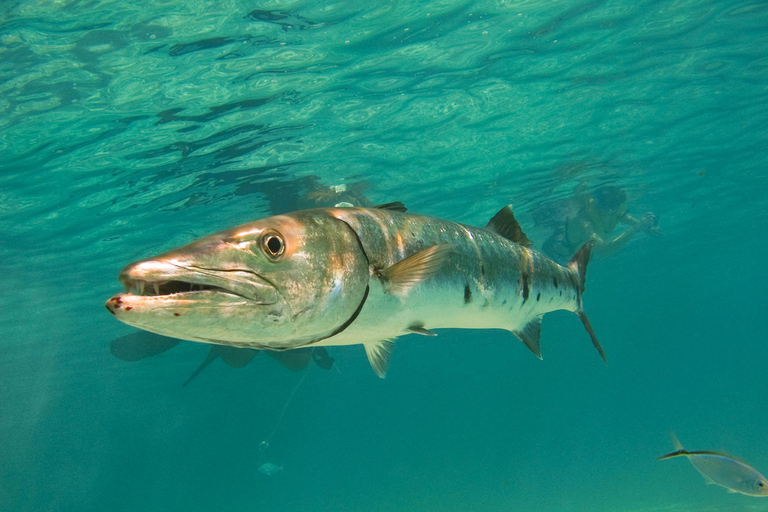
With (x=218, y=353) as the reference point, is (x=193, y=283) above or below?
above

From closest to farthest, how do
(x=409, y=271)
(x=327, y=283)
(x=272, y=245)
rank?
(x=272, y=245)
(x=327, y=283)
(x=409, y=271)

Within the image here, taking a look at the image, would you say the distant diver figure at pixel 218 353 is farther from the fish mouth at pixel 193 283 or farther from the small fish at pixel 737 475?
the fish mouth at pixel 193 283

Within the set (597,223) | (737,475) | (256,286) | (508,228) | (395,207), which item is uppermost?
(256,286)

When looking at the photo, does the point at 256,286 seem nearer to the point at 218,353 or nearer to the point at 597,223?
the point at 218,353

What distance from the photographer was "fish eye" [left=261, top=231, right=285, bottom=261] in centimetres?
220

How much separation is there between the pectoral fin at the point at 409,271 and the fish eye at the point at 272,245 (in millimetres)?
644

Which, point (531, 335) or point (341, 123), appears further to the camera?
point (341, 123)

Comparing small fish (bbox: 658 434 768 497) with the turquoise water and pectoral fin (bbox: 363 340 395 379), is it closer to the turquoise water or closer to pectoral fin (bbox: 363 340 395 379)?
pectoral fin (bbox: 363 340 395 379)

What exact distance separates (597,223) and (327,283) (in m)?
25.9

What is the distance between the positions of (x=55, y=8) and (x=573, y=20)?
1093 cm

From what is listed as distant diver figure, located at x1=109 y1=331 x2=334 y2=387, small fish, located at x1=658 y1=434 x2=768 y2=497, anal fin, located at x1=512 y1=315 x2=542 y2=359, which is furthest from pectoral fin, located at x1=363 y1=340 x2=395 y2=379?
distant diver figure, located at x1=109 y1=331 x2=334 y2=387

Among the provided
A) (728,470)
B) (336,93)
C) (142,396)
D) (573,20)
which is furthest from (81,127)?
(142,396)

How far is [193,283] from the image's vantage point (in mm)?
1967

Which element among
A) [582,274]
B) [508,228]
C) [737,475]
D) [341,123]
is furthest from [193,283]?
[341,123]
